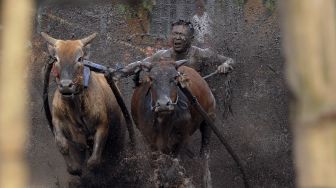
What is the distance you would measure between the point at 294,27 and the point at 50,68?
719cm

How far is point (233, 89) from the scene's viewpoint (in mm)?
12234

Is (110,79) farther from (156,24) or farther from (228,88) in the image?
(156,24)

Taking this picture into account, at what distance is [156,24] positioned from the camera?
14320 mm

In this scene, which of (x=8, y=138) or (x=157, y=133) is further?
(x=157, y=133)

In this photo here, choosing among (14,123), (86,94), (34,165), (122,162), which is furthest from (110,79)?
(14,123)

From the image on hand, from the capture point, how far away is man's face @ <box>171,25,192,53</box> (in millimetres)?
10195

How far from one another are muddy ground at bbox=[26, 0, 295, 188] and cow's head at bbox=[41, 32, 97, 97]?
1.77m

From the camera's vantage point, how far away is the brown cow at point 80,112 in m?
8.82

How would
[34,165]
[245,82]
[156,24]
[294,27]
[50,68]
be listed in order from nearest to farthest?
1. [294,27]
2. [50,68]
3. [34,165]
4. [245,82]
5. [156,24]

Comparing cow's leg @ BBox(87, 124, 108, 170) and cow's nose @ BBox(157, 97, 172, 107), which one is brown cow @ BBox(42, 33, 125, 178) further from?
cow's nose @ BBox(157, 97, 172, 107)

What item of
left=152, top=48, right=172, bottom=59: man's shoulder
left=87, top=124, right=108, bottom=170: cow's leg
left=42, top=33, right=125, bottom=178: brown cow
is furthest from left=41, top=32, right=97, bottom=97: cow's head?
left=152, top=48, right=172, bottom=59: man's shoulder

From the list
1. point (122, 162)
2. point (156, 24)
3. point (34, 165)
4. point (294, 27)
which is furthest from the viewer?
point (156, 24)

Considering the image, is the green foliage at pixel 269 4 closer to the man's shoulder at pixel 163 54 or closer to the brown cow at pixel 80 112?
the man's shoulder at pixel 163 54

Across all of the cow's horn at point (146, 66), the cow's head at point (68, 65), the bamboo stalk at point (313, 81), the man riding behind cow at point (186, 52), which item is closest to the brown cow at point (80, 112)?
the cow's head at point (68, 65)
